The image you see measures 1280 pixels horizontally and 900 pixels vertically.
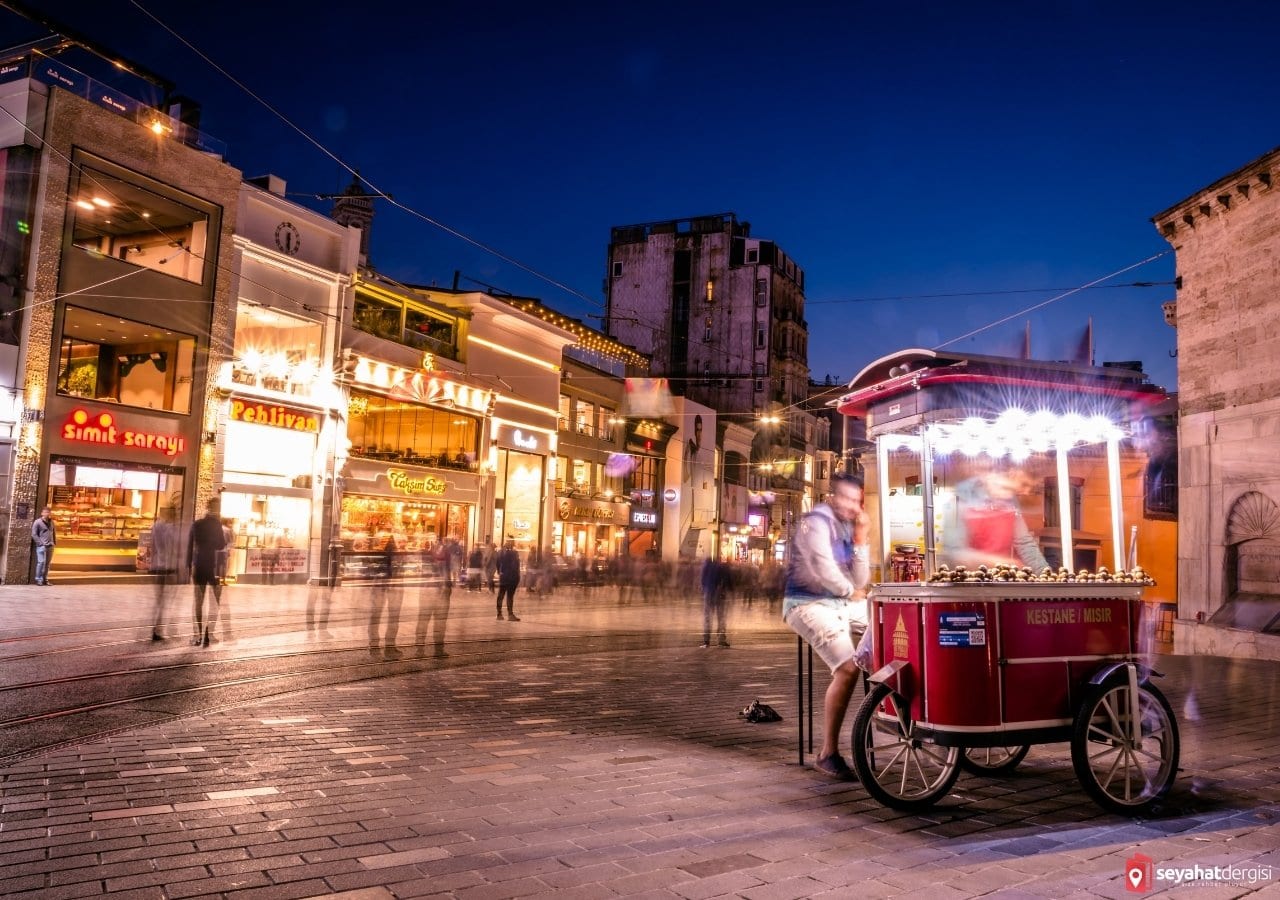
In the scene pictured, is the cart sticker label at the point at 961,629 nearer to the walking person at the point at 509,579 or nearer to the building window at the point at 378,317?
the walking person at the point at 509,579

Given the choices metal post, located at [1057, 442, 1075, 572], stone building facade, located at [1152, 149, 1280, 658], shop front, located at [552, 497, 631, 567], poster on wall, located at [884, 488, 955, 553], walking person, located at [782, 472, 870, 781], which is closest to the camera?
walking person, located at [782, 472, 870, 781]

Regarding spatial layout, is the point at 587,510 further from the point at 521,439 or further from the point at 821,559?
the point at 821,559

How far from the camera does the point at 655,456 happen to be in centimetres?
4700

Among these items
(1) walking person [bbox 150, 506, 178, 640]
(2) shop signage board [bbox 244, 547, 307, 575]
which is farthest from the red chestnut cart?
(2) shop signage board [bbox 244, 547, 307, 575]

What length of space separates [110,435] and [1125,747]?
75.2 ft

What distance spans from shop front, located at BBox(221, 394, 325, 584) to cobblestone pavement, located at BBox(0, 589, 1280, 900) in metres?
18.6

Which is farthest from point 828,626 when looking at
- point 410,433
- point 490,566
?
point 410,433

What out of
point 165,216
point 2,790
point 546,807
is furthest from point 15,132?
point 546,807

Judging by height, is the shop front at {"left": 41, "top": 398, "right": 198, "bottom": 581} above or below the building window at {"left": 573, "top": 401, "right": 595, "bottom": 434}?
below

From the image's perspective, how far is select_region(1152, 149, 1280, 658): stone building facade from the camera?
1584 centimetres

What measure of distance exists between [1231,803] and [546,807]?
→ 13.4 feet

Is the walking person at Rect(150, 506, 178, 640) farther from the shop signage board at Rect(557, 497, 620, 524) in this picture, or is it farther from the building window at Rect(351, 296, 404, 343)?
the shop signage board at Rect(557, 497, 620, 524)

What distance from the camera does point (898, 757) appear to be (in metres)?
5.44

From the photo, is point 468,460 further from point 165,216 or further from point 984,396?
point 984,396
